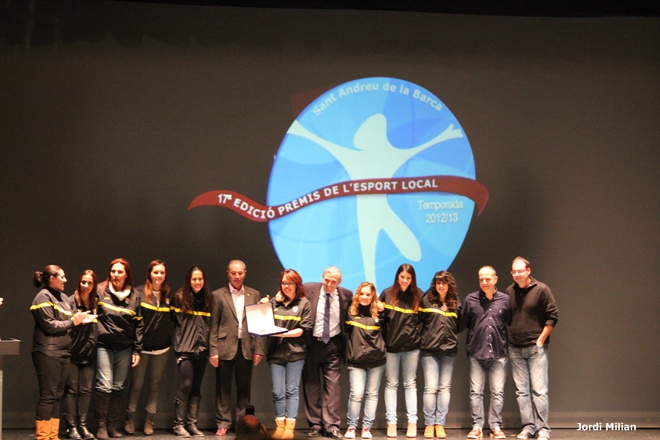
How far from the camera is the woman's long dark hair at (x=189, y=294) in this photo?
7.15m

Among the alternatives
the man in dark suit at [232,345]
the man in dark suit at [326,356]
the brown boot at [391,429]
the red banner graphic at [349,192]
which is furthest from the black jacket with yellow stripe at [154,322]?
the brown boot at [391,429]

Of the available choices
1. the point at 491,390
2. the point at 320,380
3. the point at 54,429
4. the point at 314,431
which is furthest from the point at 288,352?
the point at 54,429

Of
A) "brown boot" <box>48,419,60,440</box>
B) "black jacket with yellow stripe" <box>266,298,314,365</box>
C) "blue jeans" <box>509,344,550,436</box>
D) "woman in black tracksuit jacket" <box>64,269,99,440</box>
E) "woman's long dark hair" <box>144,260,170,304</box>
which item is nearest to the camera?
"brown boot" <box>48,419,60,440</box>

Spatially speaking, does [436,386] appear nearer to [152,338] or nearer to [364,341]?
[364,341]

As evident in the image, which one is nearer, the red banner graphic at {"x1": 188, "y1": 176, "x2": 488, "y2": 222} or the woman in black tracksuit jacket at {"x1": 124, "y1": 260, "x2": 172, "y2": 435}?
the woman in black tracksuit jacket at {"x1": 124, "y1": 260, "x2": 172, "y2": 435}

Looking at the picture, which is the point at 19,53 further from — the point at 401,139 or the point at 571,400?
the point at 571,400

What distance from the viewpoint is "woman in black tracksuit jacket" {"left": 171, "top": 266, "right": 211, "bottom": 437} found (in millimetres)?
7121

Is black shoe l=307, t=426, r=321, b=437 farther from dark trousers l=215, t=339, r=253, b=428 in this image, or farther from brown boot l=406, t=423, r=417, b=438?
brown boot l=406, t=423, r=417, b=438

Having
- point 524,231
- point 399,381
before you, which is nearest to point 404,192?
point 524,231

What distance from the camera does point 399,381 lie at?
7.91 m

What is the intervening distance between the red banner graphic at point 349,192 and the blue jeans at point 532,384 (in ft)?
4.83

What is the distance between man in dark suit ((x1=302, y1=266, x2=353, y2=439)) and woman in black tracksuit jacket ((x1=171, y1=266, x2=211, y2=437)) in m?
0.85

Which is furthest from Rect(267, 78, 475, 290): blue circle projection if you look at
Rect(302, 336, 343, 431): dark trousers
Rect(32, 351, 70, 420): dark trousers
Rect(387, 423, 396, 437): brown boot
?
Rect(32, 351, 70, 420): dark trousers

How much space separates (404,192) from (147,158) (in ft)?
7.64
